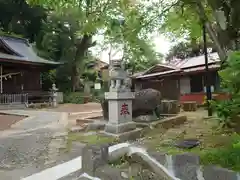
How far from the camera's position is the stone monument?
7.57 metres

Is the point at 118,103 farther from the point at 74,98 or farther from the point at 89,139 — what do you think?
the point at 74,98

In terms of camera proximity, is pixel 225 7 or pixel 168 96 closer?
pixel 225 7

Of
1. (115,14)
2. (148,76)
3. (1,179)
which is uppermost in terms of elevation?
(115,14)

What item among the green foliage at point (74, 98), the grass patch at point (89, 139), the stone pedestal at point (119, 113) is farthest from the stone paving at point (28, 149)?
the green foliage at point (74, 98)

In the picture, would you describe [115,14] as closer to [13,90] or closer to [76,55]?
[13,90]

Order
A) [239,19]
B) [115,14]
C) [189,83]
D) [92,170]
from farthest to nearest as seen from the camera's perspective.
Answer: [189,83] → [115,14] → [239,19] → [92,170]

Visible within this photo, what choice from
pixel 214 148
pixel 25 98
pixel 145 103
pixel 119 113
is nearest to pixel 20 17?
pixel 25 98

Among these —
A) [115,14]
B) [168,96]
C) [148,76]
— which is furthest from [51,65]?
[115,14]

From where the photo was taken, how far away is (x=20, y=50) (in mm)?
24578

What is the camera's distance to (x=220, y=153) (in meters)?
4.12

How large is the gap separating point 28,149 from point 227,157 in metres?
5.28

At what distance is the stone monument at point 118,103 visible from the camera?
7.57 m

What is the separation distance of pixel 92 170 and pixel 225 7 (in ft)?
17.2

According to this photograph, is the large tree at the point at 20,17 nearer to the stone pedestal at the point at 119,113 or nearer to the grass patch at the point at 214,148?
the stone pedestal at the point at 119,113
